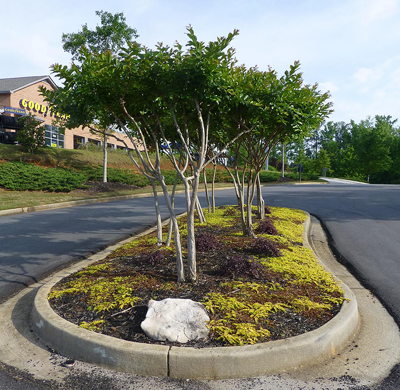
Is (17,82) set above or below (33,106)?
above

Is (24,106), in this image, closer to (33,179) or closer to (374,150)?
(33,179)

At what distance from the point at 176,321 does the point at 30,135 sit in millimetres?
23482

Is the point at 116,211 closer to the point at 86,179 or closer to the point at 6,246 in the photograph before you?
the point at 6,246

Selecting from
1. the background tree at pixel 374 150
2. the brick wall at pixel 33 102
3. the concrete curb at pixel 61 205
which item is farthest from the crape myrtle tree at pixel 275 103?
the background tree at pixel 374 150

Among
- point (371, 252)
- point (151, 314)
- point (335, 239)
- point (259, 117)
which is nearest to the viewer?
point (151, 314)

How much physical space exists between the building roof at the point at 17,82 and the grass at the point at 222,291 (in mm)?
29533

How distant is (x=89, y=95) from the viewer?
16.1 feet

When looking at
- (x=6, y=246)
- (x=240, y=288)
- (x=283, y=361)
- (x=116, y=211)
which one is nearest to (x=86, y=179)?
(x=116, y=211)

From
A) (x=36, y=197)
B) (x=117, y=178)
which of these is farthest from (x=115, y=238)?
(x=117, y=178)

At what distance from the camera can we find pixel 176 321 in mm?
3367

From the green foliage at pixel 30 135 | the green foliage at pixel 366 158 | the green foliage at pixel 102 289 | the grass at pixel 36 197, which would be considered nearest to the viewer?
the green foliage at pixel 102 289

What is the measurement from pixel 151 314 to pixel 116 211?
961 cm

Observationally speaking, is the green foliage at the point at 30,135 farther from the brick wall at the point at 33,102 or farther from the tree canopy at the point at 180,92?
the tree canopy at the point at 180,92

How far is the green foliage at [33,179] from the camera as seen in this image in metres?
17.8
